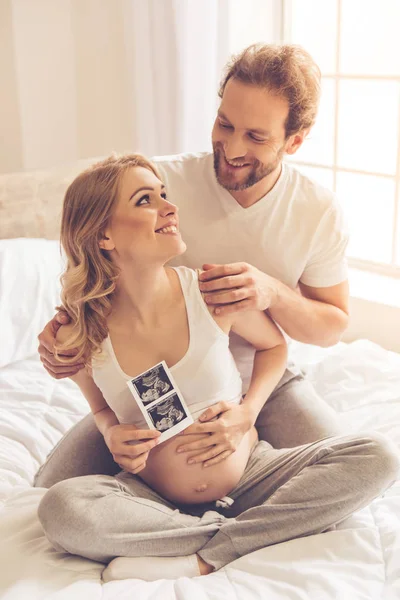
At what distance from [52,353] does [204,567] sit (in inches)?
21.9

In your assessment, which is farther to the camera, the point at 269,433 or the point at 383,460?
the point at 269,433

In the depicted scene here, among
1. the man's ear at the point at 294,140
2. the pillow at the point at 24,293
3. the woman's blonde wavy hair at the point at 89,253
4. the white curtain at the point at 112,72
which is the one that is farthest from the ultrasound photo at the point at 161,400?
the white curtain at the point at 112,72

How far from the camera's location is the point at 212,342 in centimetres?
160

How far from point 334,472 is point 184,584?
361 mm

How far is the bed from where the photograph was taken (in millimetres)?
1358

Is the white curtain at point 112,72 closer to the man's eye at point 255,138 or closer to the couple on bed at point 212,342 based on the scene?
the couple on bed at point 212,342

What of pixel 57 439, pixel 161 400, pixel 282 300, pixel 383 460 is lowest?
pixel 57 439

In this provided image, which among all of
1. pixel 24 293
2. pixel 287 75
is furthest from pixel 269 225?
pixel 24 293

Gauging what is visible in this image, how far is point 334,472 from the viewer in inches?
57.9

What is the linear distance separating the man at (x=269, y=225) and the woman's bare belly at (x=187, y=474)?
21cm

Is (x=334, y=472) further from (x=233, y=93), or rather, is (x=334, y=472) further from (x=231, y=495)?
(x=233, y=93)

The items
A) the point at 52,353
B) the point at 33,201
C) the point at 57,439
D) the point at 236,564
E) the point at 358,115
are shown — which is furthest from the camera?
the point at 358,115

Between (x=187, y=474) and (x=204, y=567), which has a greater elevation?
(x=187, y=474)

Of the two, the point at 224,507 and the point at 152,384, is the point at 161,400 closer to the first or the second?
the point at 152,384
